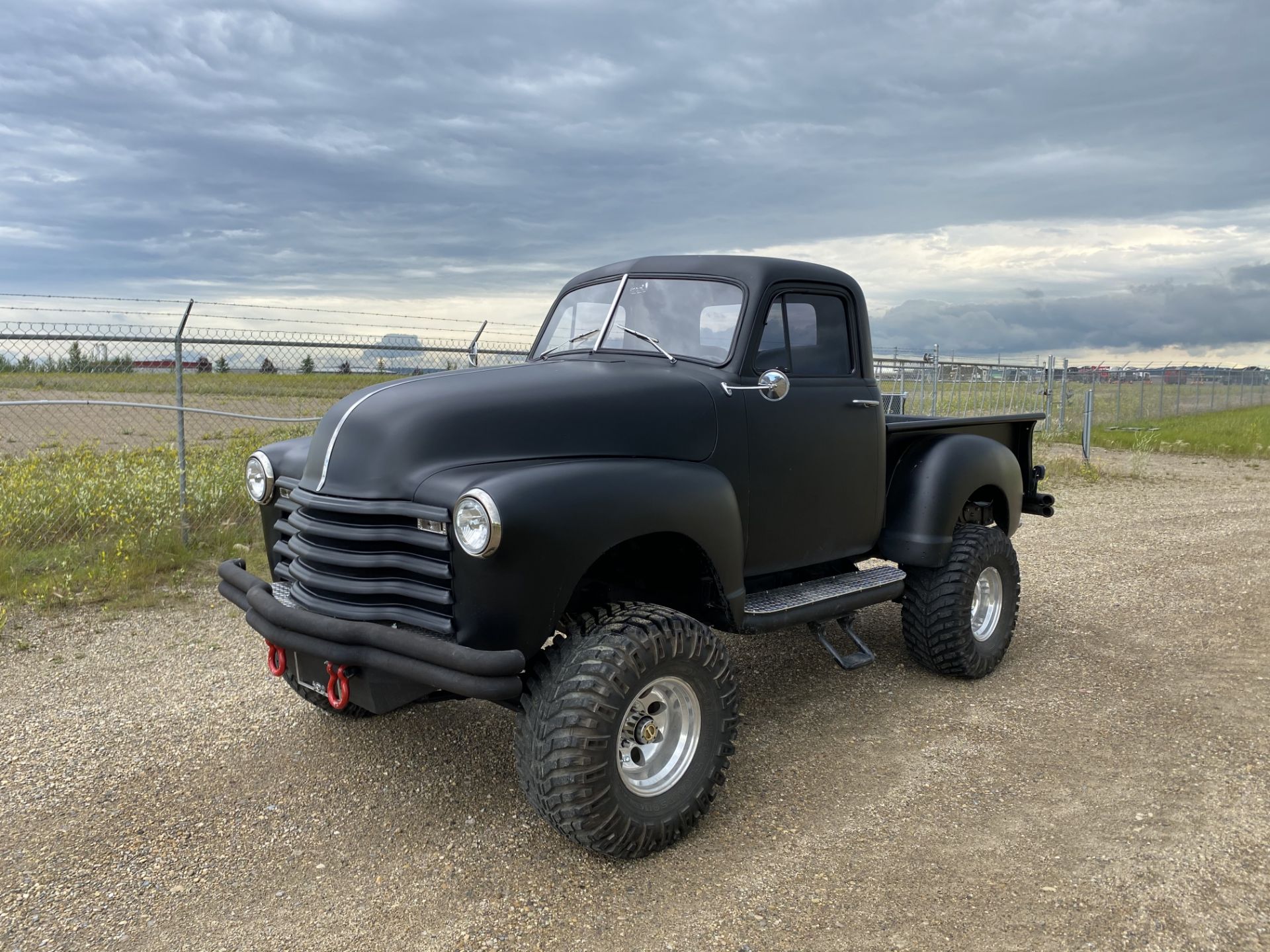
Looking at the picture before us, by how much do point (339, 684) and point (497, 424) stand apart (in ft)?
3.57

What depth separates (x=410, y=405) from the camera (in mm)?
3592

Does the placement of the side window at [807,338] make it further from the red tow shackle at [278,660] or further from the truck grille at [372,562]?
the red tow shackle at [278,660]

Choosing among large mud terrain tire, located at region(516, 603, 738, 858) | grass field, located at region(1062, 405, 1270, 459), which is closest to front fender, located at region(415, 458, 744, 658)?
large mud terrain tire, located at region(516, 603, 738, 858)

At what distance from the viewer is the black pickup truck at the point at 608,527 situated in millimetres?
3303

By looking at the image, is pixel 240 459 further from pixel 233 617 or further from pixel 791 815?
pixel 791 815

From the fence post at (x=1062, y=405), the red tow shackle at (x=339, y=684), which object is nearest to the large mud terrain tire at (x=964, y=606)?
the red tow shackle at (x=339, y=684)

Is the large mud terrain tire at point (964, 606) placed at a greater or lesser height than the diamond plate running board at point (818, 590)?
lesser

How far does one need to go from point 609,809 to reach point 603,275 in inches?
105

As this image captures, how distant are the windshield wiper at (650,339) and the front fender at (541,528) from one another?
0.90 meters

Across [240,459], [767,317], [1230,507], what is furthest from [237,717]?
[1230,507]

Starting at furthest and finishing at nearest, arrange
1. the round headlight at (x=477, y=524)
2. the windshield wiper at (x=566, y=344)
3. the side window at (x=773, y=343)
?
the windshield wiper at (x=566, y=344) → the side window at (x=773, y=343) → the round headlight at (x=477, y=524)

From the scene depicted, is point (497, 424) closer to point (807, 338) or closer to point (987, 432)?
point (807, 338)

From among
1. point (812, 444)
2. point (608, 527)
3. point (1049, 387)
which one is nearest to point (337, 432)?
point (608, 527)

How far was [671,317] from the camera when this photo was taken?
15.1ft
